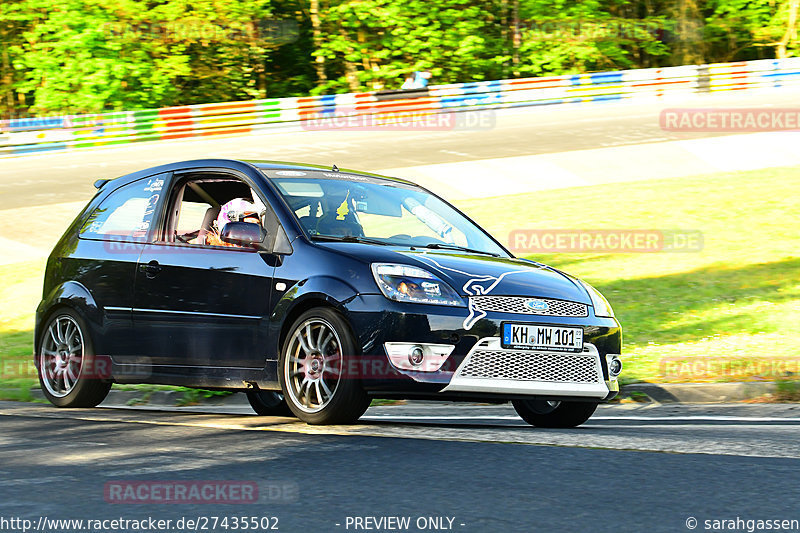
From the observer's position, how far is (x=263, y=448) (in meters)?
6.15

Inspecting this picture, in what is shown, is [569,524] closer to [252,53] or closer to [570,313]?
[570,313]

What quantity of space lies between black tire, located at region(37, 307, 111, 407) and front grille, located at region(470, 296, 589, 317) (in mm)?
3020

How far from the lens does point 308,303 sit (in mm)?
7117

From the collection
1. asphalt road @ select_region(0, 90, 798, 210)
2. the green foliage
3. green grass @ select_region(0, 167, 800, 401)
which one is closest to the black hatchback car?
green grass @ select_region(0, 167, 800, 401)

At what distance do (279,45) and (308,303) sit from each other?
37.1 metres

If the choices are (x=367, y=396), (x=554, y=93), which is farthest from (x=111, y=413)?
(x=554, y=93)

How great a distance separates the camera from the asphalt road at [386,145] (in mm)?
25141

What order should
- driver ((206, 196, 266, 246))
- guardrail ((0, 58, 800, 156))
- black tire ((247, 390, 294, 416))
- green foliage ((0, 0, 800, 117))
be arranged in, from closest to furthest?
driver ((206, 196, 266, 246))
black tire ((247, 390, 294, 416))
guardrail ((0, 58, 800, 156))
green foliage ((0, 0, 800, 117))

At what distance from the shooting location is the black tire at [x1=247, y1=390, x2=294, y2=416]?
8906mm

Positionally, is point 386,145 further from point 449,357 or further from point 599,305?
point 449,357

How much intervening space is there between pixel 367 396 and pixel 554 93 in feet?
97.5

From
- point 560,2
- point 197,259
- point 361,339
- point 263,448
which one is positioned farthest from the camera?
point 560,2

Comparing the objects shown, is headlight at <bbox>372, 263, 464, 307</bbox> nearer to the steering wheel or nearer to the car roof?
the car roof

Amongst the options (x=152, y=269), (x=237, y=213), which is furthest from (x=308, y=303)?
(x=152, y=269)
